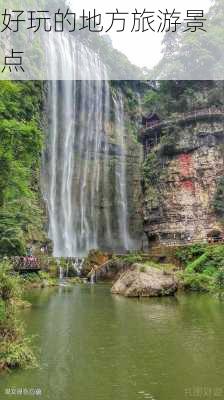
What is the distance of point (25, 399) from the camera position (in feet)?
18.7

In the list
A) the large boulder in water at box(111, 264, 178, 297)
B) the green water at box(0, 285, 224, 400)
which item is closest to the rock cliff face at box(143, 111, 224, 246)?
the large boulder in water at box(111, 264, 178, 297)

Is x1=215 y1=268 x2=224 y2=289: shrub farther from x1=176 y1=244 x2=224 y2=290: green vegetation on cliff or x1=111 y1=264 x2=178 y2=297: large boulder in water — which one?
x1=111 y1=264 x2=178 y2=297: large boulder in water

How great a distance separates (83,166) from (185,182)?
8.83 m

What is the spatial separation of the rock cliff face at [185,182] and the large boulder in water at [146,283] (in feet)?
51.8

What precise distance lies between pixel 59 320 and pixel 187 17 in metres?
15.2

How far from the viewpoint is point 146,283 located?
61.6 feet

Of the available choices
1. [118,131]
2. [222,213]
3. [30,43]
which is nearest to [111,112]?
[118,131]

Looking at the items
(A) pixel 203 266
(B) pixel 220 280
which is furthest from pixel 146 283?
(A) pixel 203 266

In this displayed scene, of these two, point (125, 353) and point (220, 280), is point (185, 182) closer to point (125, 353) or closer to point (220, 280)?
point (220, 280)

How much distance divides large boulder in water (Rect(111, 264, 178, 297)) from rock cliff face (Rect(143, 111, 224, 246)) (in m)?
15.8

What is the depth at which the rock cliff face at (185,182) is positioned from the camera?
35.7 metres

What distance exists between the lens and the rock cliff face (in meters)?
35.7

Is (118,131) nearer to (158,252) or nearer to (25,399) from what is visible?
(158,252)

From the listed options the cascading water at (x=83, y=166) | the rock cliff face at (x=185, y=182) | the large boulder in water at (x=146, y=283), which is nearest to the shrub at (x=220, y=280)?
the large boulder in water at (x=146, y=283)
